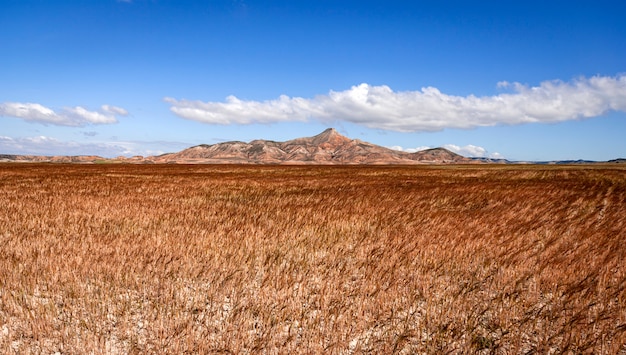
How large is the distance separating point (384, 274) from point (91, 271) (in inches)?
214

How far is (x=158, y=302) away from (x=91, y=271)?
2007 millimetres

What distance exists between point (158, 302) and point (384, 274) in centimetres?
397

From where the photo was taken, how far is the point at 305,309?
16.9 ft

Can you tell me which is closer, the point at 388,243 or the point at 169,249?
the point at 169,249

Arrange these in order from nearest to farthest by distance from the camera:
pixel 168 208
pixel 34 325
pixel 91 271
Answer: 1. pixel 34 325
2. pixel 91 271
3. pixel 168 208

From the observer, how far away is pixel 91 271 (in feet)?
A: 20.7

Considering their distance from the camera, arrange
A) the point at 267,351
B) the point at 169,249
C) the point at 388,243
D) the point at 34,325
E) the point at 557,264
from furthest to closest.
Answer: the point at 388,243 < the point at 169,249 < the point at 557,264 < the point at 34,325 < the point at 267,351

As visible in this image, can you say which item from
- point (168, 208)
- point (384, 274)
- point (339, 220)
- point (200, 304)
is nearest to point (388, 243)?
point (384, 274)

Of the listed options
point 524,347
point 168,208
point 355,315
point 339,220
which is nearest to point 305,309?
point 355,315

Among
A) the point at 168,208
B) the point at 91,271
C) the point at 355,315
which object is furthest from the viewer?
the point at 168,208

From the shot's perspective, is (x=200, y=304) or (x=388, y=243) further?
(x=388, y=243)

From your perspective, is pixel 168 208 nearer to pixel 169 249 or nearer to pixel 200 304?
pixel 169 249

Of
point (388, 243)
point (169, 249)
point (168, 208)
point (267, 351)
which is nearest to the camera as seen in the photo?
point (267, 351)

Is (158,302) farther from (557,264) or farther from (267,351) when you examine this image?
(557,264)
